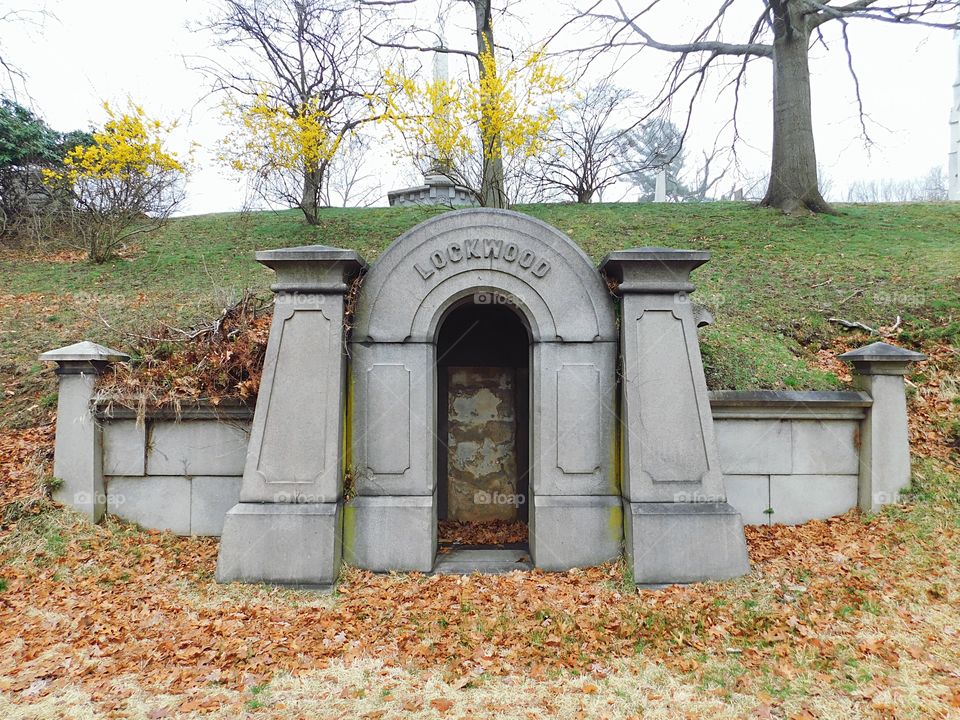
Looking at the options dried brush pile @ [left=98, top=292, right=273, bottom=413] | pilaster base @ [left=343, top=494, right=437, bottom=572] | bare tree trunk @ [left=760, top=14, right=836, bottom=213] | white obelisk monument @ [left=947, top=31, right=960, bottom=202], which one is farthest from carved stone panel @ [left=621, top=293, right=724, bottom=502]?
white obelisk monument @ [left=947, top=31, right=960, bottom=202]

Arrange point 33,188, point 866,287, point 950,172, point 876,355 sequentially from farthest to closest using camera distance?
1. point 950,172
2. point 33,188
3. point 866,287
4. point 876,355

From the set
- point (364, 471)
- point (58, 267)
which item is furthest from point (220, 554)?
point (58, 267)

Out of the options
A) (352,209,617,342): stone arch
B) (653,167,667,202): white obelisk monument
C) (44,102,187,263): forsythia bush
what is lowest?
(352,209,617,342): stone arch

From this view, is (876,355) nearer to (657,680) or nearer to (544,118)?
(657,680)

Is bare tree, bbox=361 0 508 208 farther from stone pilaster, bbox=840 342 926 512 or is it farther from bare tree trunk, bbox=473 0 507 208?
stone pilaster, bbox=840 342 926 512

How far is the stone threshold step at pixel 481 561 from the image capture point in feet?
19.0

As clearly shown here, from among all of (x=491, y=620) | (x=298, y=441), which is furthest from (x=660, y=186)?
(x=491, y=620)

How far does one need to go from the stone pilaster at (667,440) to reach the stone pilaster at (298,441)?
2.79 meters

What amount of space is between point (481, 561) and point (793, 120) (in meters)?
13.4

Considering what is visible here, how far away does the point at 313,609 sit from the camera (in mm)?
5031

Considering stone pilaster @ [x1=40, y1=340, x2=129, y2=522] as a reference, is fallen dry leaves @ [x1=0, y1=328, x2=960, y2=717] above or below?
below

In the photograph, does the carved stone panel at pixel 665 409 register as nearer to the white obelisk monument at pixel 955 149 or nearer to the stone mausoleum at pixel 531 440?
the stone mausoleum at pixel 531 440

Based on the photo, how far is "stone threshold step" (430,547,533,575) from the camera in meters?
5.78

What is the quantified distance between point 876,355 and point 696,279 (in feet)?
15.2
